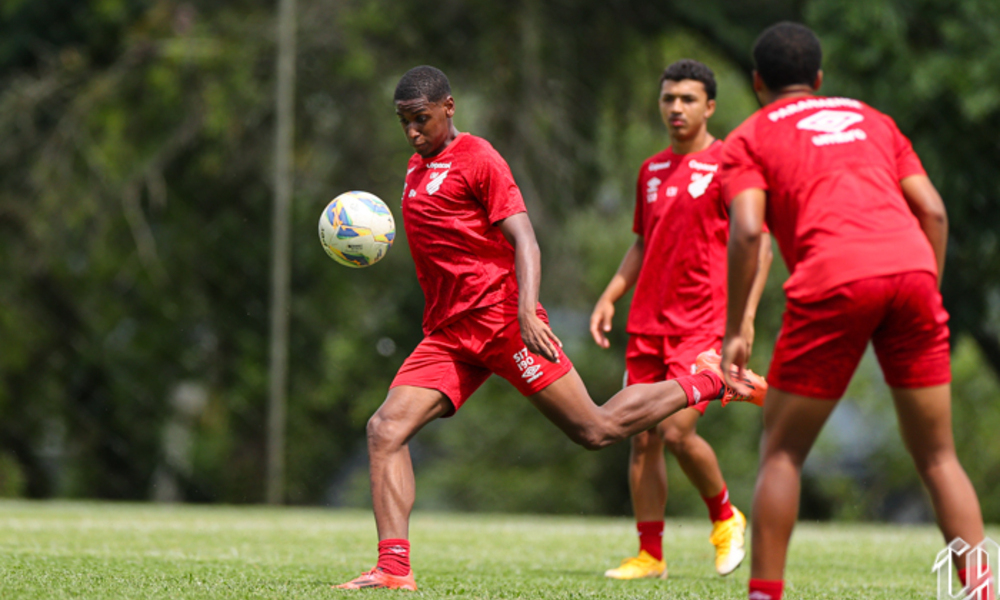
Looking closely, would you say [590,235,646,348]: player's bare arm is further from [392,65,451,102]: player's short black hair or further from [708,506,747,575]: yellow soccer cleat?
[392,65,451,102]: player's short black hair

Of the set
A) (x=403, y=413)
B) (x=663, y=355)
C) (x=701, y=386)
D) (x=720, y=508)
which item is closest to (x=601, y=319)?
(x=663, y=355)

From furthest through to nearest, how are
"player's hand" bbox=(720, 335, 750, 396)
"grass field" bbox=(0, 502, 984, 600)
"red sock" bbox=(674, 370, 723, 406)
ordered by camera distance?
"red sock" bbox=(674, 370, 723, 406) → "grass field" bbox=(0, 502, 984, 600) → "player's hand" bbox=(720, 335, 750, 396)

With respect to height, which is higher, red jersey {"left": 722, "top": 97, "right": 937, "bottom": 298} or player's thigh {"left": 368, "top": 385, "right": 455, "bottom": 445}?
red jersey {"left": 722, "top": 97, "right": 937, "bottom": 298}

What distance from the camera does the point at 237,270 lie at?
1898 centimetres

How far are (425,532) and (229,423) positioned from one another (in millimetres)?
10684

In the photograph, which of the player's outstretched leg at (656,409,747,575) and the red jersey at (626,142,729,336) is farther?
the red jersey at (626,142,729,336)

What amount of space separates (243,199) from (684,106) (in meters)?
13.4

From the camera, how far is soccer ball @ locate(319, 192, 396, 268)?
578cm

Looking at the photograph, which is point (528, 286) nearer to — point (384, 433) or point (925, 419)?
point (384, 433)

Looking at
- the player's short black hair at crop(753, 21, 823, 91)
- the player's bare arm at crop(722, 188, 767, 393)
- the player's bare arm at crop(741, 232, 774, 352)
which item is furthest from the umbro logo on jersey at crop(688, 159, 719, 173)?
the player's bare arm at crop(722, 188, 767, 393)

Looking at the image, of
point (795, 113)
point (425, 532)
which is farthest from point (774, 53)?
→ point (425, 532)

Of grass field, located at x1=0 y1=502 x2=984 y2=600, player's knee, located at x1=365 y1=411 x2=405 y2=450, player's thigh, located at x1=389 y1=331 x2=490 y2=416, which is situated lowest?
grass field, located at x1=0 y1=502 x2=984 y2=600

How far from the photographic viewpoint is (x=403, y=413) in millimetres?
5281

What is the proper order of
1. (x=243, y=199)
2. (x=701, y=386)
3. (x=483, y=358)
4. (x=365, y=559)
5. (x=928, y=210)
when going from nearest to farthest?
(x=928, y=210), (x=483, y=358), (x=701, y=386), (x=365, y=559), (x=243, y=199)
